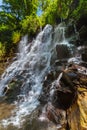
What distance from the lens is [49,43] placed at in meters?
16.2

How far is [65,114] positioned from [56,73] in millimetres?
3033

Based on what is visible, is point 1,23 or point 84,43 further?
point 1,23

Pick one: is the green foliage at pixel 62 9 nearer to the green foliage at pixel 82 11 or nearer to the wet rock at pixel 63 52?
the green foliage at pixel 82 11

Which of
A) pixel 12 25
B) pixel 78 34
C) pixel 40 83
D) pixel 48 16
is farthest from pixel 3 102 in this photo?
pixel 12 25

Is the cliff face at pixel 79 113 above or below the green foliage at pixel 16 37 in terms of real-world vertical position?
below

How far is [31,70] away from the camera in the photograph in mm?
13906

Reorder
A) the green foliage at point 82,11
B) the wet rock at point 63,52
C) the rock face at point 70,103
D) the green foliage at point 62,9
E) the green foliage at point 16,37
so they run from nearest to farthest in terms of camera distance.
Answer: the rock face at point 70,103 → the wet rock at point 63,52 → the green foliage at point 82,11 → the green foliage at point 62,9 → the green foliage at point 16,37

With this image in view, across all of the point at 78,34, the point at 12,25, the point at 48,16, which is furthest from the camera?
the point at 12,25

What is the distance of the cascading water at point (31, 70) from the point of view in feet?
33.4

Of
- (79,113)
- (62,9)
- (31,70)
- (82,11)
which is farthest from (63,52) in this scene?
(62,9)

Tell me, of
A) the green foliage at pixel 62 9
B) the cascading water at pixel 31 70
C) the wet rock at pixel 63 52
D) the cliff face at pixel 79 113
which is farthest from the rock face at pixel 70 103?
the green foliage at pixel 62 9

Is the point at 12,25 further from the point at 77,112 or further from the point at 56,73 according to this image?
the point at 77,112

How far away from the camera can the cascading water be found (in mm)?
10195

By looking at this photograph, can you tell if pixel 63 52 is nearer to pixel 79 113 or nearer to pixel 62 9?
pixel 79 113
